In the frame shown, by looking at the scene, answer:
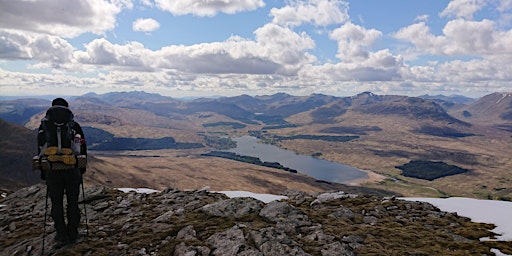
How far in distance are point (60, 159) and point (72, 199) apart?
2812mm

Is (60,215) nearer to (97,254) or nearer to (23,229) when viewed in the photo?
(97,254)

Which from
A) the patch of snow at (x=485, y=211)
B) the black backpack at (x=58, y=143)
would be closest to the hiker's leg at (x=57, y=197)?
the black backpack at (x=58, y=143)

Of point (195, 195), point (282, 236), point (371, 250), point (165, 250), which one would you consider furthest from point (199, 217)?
point (371, 250)

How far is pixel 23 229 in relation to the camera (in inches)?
941

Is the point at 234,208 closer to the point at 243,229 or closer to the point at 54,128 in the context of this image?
the point at 243,229

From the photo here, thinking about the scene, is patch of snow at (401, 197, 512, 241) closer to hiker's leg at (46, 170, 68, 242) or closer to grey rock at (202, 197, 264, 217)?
grey rock at (202, 197, 264, 217)

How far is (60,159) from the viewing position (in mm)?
17688

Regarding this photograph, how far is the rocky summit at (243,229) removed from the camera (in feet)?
58.9

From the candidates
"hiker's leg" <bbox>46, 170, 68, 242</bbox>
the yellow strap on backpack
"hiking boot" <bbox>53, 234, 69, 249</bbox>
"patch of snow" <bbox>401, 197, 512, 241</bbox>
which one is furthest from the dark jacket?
"patch of snow" <bbox>401, 197, 512, 241</bbox>

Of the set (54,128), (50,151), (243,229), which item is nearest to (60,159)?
(50,151)

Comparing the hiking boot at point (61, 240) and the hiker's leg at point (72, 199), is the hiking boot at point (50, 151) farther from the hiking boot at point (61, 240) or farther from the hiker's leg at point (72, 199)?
the hiking boot at point (61, 240)

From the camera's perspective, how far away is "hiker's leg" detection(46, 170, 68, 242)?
18.3 metres

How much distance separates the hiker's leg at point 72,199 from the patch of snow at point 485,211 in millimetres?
27177

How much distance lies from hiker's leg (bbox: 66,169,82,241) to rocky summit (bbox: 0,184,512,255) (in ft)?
3.06
